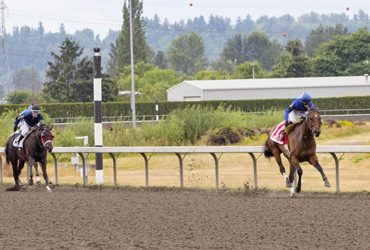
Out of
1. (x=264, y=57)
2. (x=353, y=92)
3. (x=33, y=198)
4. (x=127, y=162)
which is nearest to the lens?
(x=33, y=198)

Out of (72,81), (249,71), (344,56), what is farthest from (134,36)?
(72,81)

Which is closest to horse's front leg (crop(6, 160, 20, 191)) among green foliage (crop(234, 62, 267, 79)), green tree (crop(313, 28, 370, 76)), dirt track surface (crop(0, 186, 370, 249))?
dirt track surface (crop(0, 186, 370, 249))

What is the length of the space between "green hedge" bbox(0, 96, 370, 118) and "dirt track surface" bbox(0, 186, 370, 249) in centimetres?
4097

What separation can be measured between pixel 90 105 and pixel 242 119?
23402 mm

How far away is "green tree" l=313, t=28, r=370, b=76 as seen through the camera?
88.9m

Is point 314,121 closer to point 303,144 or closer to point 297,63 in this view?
point 303,144

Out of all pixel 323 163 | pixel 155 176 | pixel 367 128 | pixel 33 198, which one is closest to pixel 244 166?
pixel 323 163

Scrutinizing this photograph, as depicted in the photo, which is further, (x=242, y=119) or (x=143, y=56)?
(x=143, y=56)

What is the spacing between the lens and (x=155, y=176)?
21.9 meters

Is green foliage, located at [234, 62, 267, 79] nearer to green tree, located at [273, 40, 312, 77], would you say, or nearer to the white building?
green tree, located at [273, 40, 312, 77]

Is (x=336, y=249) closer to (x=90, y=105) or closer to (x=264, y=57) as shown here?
(x=90, y=105)

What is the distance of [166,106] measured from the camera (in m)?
58.8

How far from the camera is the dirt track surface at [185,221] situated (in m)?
9.05

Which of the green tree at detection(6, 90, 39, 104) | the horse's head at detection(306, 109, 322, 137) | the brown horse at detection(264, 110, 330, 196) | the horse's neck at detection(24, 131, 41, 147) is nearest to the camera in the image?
the horse's head at detection(306, 109, 322, 137)
